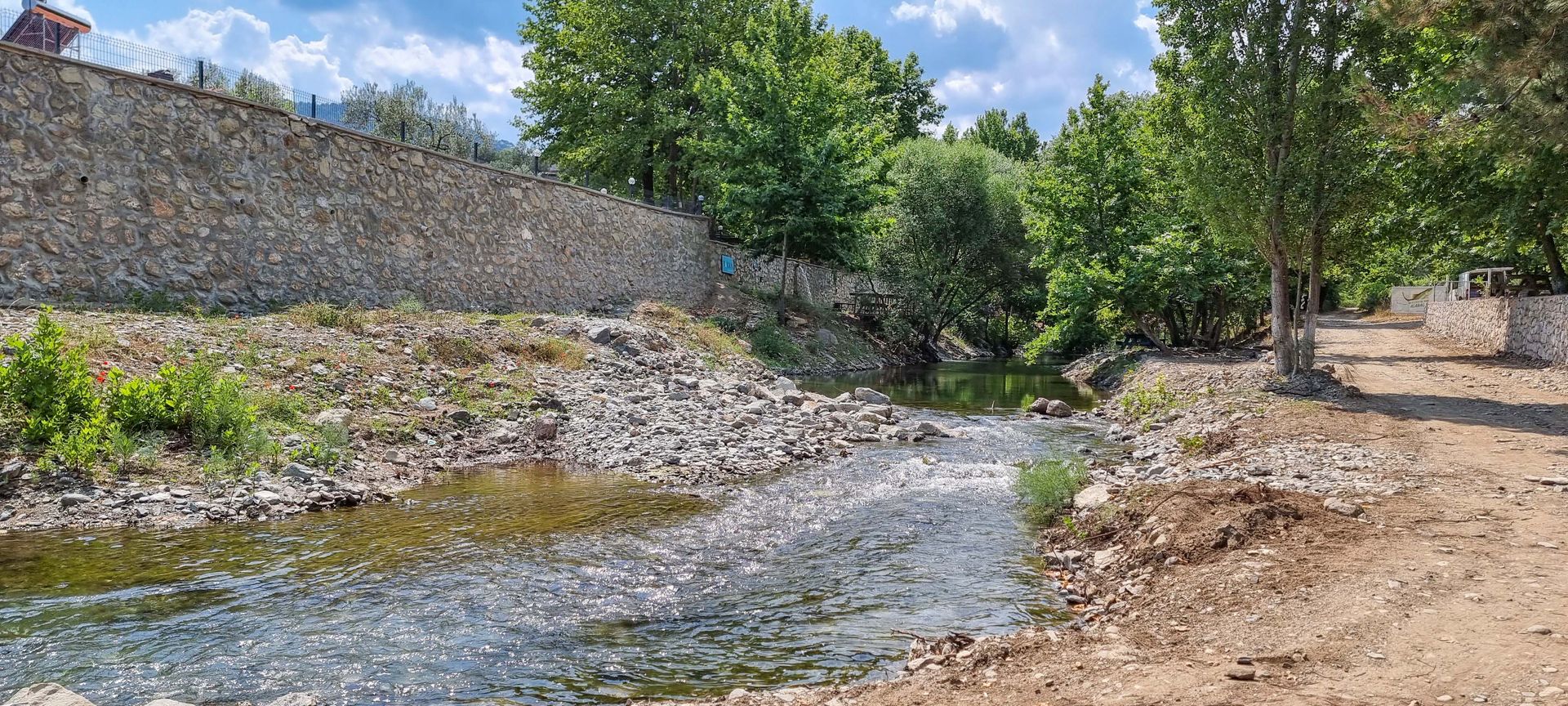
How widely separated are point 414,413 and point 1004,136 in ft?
180

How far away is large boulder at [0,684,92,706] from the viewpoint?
11.9 feet

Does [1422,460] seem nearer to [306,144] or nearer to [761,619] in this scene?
[761,619]

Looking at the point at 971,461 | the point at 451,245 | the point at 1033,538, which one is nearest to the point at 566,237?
the point at 451,245

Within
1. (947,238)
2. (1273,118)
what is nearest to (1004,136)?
(947,238)

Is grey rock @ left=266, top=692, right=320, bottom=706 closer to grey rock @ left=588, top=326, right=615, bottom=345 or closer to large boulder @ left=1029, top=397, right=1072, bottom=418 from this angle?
grey rock @ left=588, top=326, right=615, bottom=345

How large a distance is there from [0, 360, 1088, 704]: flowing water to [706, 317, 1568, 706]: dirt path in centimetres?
89

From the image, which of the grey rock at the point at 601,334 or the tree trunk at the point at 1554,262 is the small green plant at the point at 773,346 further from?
the tree trunk at the point at 1554,262

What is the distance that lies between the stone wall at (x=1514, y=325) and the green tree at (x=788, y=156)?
1790 centimetres

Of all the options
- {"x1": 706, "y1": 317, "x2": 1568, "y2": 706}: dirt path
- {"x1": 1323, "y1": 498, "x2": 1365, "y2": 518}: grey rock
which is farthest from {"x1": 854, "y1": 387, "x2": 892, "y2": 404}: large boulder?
{"x1": 1323, "y1": 498, "x2": 1365, "y2": 518}: grey rock

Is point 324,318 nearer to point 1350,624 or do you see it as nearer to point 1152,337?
point 1350,624

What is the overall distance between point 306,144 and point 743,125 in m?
14.7

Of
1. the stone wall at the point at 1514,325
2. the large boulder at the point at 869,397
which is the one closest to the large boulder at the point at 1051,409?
the large boulder at the point at 869,397

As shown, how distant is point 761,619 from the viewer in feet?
19.4

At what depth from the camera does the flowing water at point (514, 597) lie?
16.0 ft
